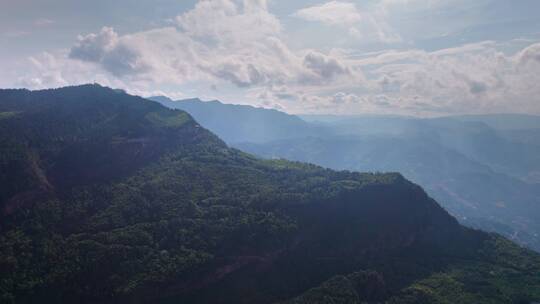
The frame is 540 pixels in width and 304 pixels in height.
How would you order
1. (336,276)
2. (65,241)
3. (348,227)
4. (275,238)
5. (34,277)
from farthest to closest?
(348,227)
(275,238)
(336,276)
(65,241)
(34,277)

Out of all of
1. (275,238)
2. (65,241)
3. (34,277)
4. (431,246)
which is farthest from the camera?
(431,246)

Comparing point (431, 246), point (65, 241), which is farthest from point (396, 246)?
point (65, 241)

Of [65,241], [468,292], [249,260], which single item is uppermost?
[65,241]

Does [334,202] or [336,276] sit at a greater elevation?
[334,202]

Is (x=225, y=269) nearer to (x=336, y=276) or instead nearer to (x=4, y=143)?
(x=336, y=276)

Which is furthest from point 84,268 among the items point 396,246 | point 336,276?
point 396,246

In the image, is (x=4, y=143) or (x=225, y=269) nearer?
(x=225, y=269)
